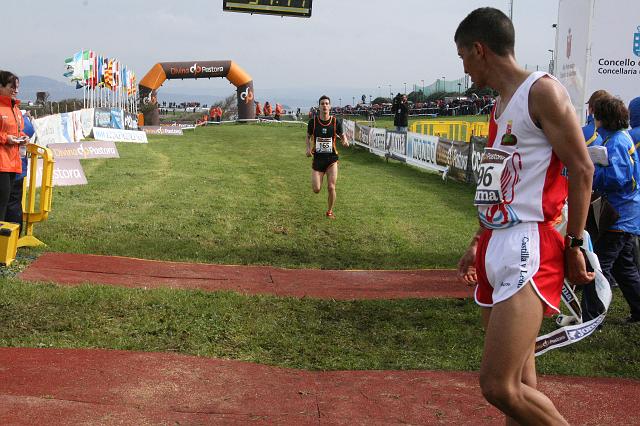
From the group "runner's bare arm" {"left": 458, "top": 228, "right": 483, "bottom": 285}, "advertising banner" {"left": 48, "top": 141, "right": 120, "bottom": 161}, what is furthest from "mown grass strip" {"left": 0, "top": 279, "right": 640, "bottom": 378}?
"advertising banner" {"left": 48, "top": 141, "right": 120, "bottom": 161}

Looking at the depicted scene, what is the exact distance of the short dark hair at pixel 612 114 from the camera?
6449mm

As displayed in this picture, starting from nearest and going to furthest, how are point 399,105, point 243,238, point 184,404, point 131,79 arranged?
point 184,404 < point 243,238 < point 399,105 < point 131,79

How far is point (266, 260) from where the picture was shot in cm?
1030

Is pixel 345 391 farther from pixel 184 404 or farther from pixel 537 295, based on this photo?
pixel 537 295

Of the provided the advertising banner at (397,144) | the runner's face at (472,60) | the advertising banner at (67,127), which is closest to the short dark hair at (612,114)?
the runner's face at (472,60)

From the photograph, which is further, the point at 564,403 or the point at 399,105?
the point at 399,105

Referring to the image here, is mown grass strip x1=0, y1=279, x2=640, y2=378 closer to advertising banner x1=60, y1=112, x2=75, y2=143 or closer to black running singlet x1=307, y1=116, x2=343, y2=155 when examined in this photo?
black running singlet x1=307, y1=116, x2=343, y2=155

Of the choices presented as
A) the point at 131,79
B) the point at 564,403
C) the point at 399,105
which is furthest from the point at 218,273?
the point at 131,79

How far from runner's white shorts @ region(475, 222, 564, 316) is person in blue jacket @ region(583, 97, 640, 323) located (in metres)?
3.59

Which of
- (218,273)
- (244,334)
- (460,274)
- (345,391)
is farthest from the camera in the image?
(218,273)

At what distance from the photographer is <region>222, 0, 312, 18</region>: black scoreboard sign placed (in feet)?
85.2

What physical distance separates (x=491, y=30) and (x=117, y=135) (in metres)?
30.7

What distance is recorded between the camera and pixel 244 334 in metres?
6.52

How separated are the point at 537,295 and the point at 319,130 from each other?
35.4 ft
